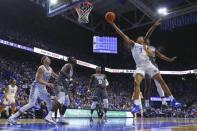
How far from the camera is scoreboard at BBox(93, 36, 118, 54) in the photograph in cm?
3089

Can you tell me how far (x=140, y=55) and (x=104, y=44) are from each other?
24.3 m

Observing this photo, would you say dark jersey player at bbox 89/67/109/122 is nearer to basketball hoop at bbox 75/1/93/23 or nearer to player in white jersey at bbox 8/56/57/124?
player in white jersey at bbox 8/56/57/124

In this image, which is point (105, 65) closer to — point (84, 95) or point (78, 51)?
point (78, 51)

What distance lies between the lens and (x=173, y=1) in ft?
86.6

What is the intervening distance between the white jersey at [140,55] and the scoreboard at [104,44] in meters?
23.7

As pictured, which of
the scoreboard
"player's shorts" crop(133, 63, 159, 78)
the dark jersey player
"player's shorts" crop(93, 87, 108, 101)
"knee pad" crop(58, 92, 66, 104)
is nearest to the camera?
"player's shorts" crop(133, 63, 159, 78)

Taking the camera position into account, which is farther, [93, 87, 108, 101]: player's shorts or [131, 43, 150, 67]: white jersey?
[93, 87, 108, 101]: player's shorts

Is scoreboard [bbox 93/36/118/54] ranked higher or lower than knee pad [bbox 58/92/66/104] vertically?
higher

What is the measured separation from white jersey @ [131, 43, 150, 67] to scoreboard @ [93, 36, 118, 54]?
2371 centimetres

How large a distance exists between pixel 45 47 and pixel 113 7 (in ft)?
28.3

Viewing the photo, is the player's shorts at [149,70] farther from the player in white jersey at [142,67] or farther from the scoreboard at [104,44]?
the scoreboard at [104,44]

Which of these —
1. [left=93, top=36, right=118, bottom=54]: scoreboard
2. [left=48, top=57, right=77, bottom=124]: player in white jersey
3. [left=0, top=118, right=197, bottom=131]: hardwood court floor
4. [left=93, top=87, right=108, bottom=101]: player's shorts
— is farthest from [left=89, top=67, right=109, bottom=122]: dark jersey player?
[left=93, top=36, right=118, bottom=54]: scoreboard

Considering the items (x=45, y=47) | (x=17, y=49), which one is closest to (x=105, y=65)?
(x=45, y=47)

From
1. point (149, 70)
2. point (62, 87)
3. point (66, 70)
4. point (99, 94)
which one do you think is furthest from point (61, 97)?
point (99, 94)
